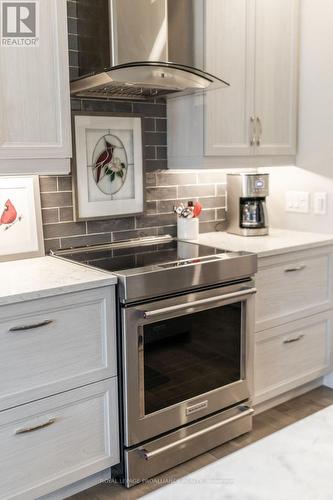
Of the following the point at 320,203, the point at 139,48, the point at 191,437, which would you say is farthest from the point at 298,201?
the point at 191,437

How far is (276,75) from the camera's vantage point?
3.00 meters

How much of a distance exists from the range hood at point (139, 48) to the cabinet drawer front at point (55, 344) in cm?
94

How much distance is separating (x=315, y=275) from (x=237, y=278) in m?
0.70

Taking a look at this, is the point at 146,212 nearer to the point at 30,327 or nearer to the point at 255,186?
the point at 255,186

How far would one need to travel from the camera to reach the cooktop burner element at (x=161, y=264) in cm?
213

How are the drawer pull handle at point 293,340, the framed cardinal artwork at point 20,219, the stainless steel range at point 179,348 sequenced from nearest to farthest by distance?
the stainless steel range at point 179,348 < the framed cardinal artwork at point 20,219 < the drawer pull handle at point 293,340

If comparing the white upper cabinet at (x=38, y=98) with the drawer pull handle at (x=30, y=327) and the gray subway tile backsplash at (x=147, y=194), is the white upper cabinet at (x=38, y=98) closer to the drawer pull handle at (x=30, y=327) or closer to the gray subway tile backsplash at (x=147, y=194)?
the gray subway tile backsplash at (x=147, y=194)

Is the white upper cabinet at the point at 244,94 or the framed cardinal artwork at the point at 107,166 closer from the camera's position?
the framed cardinal artwork at the point at 107,166

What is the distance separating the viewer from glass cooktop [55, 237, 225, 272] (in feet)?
7.68

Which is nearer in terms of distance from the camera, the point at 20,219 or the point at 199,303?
the point at 199,303

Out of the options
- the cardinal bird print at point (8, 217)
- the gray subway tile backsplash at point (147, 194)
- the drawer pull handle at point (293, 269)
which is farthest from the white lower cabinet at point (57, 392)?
the drawer pull handle at point (293, 269)

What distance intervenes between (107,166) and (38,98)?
660 millimetres

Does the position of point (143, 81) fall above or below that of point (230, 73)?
below

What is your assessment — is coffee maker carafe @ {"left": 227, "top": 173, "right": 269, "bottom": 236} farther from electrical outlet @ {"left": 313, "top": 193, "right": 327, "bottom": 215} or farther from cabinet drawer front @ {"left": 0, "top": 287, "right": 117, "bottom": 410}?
cabinet drawer front @ {"left": 0, "top": 287, "right": 117, "bottom": 410}
